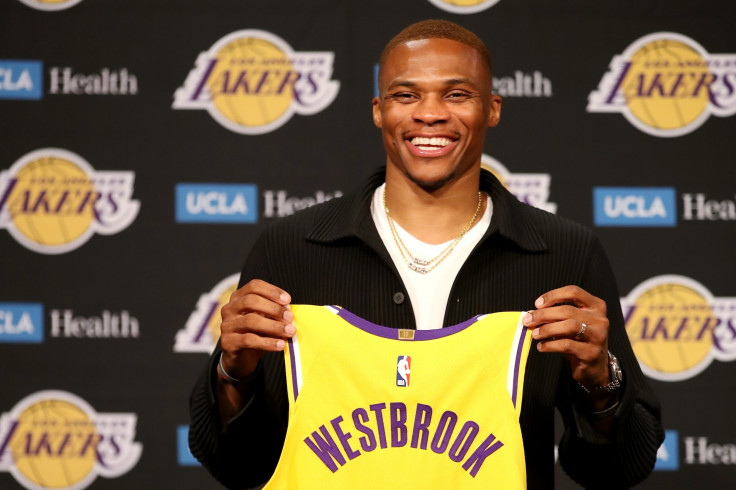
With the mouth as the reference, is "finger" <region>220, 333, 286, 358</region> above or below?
below

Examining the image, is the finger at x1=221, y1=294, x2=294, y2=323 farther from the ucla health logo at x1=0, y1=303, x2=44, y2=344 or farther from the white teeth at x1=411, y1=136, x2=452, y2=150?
the ucla health logo at x1=0, y1=303, x2=44, y2=344

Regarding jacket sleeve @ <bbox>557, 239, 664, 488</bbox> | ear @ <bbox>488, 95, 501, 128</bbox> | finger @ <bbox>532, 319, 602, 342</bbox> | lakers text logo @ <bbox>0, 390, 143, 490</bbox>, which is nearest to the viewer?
finger @ <bbox>532, 319, 602, 342</bbox>

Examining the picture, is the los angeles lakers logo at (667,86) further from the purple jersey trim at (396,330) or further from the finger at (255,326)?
the finger at (255,326)

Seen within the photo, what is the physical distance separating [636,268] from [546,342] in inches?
53.5

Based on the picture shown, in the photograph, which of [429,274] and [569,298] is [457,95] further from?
[569,298]

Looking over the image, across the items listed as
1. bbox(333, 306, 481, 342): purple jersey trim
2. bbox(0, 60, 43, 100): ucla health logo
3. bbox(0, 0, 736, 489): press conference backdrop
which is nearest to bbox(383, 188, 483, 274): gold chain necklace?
bbox(333, 306, 481, 342): purple jersey trim

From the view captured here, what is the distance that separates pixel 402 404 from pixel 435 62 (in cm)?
60

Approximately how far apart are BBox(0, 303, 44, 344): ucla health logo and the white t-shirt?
1459 millimetres

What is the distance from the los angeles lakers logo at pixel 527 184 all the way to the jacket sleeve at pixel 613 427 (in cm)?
104

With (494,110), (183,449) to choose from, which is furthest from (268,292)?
(183,449)

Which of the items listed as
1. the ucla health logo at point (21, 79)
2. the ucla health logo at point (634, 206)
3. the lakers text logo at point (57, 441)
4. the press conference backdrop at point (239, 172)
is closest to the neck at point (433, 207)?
the press conference backdrop at point (239, 172)

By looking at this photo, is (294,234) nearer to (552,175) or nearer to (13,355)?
(552,175)

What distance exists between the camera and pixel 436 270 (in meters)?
1.55

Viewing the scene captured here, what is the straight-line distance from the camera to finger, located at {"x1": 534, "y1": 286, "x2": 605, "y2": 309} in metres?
1.37
